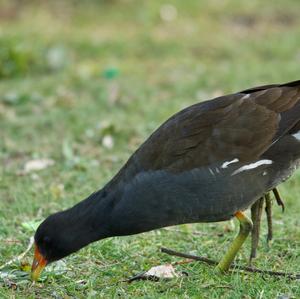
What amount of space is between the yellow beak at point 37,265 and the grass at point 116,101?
6 cm

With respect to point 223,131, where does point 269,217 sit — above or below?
below

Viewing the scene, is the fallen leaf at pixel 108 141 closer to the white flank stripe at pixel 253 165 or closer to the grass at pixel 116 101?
the grass at pixel 116 101

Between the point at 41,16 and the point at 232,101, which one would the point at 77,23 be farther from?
the point at 232,101

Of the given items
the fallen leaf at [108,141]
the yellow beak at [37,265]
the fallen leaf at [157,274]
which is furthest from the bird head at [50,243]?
the fallen leaf at [108,141]

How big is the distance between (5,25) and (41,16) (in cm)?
57

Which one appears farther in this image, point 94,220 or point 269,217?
point 269,217

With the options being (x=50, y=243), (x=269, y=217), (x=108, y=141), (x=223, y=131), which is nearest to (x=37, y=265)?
(x=50, y=243)

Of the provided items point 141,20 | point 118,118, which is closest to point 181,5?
point 141,20

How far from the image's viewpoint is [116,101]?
818 centimetres

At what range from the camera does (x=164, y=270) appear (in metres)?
4.28

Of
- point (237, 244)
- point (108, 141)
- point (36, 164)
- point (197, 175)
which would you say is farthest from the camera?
point (108, 141)

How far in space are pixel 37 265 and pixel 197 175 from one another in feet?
3.13

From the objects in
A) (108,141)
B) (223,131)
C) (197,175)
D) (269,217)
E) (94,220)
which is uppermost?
(223,131)

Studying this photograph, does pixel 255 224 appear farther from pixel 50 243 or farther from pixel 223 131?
pixel 50 243
